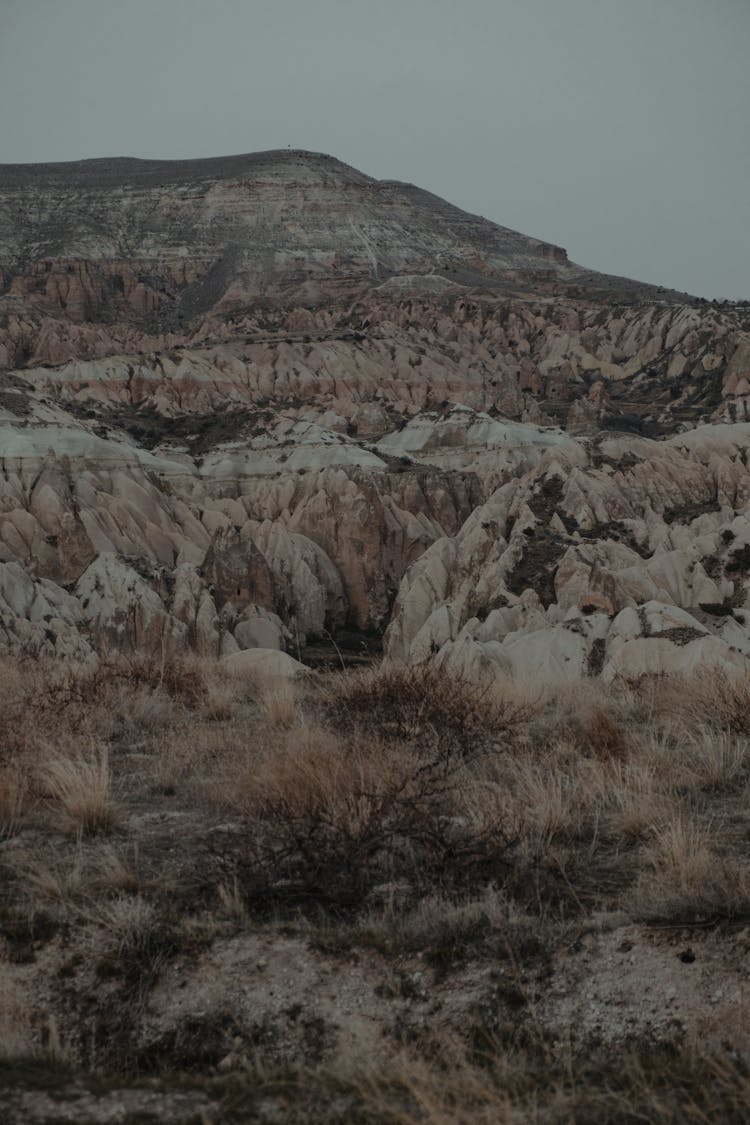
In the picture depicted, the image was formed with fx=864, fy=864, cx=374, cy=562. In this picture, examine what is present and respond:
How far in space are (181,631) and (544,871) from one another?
28757 mm

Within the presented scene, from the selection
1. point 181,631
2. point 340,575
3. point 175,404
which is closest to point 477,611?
point 181,631

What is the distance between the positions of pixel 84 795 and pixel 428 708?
2.54 m

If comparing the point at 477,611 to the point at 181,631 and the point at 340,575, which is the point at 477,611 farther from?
the point at 340,575

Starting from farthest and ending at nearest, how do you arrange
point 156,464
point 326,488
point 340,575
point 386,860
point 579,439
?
point 579,439
point 156,464
point 326,488
point 340,575
point 386,860

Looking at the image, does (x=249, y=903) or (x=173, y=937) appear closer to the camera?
(x=173, y=937)

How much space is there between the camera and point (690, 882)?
3.31m

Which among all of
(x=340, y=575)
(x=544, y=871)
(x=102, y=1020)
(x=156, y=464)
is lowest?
(x=340, y=575)

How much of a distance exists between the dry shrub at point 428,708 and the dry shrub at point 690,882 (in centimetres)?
194

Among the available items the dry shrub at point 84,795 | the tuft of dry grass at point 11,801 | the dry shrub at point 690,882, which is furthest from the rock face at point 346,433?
the dry shrub at point 690,882

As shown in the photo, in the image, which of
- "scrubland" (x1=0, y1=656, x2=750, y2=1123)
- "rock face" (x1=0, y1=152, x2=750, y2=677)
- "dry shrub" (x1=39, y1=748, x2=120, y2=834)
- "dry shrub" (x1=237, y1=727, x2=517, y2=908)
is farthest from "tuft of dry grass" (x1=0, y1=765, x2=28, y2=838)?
"rock face" (x1=0, y1=152, x2=750, y2=677)

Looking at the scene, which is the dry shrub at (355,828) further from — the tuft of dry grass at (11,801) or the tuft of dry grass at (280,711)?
the tuft of dry grass at (280,711)

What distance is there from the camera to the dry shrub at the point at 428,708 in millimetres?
5672

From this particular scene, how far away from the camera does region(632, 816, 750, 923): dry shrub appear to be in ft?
10.3

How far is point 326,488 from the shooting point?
53594mm
